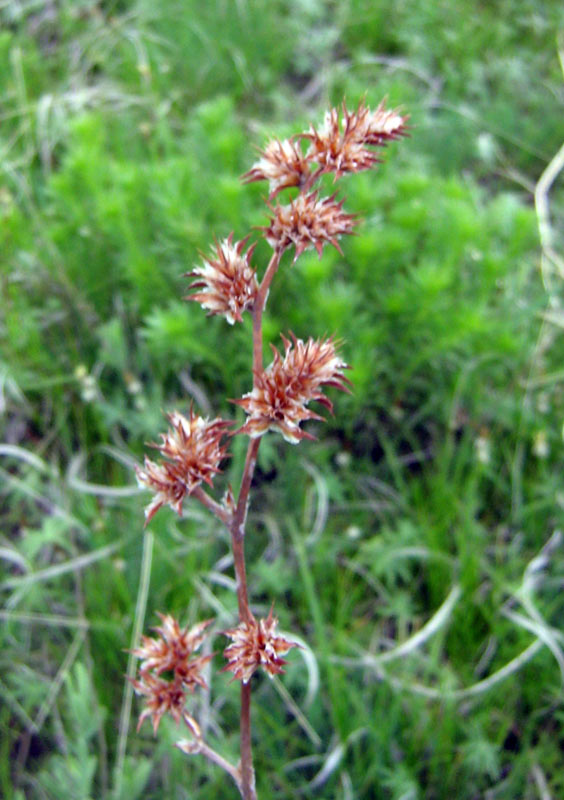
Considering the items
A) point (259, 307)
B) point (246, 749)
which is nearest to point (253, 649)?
point (246, 749)

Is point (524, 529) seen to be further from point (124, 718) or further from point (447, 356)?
point (124, 718)

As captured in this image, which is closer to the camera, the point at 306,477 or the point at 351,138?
the point at 351,138

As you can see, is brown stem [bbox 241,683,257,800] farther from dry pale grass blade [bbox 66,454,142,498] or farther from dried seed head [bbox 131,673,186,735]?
dry pale grass blade [bbox 66,454,142,498]

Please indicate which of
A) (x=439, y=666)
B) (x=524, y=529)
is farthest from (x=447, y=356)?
(x=439, y=666)

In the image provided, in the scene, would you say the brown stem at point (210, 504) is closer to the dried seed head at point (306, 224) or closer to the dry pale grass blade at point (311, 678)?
the dried seed head at point (306, 224)

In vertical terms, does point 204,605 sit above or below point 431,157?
below

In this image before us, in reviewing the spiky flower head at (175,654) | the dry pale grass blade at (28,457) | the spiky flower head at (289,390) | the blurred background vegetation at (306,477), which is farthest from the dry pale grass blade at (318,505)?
the spiky flower head at (289,390)

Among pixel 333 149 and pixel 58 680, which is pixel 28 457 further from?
pixel 333 149
